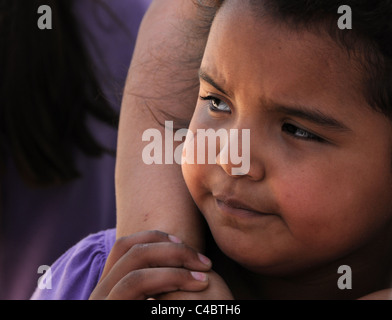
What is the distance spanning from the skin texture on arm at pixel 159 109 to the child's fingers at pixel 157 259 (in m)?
0.12

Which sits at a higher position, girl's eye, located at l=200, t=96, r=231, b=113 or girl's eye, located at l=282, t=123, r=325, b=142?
girl's eye, located at l=200, t=96, r=231, b=113

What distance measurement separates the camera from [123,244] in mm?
1094

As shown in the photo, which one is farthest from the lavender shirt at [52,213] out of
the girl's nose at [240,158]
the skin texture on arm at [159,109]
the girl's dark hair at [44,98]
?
the girl's nose at [240,158]

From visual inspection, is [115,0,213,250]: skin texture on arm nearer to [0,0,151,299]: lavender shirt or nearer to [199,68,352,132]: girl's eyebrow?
[199,68,352,132]: girl's eyebrow

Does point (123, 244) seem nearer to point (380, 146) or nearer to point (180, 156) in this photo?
point (180, 156)

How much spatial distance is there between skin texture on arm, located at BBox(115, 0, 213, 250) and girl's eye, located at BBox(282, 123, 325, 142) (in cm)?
28

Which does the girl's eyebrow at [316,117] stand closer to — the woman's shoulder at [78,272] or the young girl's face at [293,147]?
the young girl's face at [293,147]

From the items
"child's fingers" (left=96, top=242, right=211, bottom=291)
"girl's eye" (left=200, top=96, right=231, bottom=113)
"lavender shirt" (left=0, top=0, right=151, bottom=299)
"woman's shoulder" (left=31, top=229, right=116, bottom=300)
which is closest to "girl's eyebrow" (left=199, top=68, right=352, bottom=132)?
"girl's eye" (left=200, top=96, right=231, bottom=113)

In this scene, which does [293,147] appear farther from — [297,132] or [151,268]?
[151,268]

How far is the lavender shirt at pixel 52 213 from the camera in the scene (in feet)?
6.30

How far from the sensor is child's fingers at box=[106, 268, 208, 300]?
97cm

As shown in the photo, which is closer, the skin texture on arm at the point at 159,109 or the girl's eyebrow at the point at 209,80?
the girl's eyebrow at the point at 209,80

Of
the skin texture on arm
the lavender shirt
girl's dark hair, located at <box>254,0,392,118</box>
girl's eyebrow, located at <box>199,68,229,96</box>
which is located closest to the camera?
girl's dark hair, located at <box>254,0,392,118</box>

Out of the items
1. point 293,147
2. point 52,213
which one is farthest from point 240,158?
point 52,213
